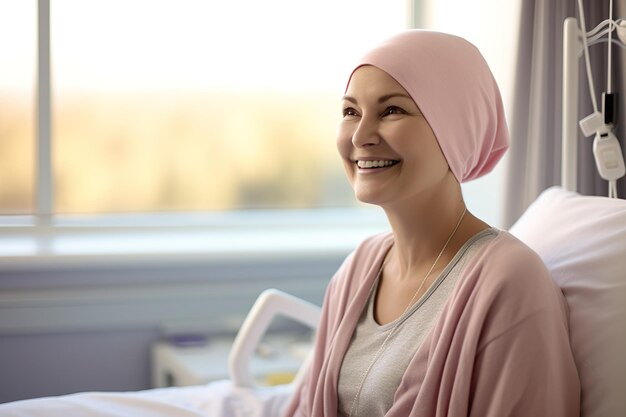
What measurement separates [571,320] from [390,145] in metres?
0.41

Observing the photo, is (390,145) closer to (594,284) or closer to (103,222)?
(594,284)

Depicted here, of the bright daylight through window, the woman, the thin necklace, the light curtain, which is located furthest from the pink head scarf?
the bright daylight through window

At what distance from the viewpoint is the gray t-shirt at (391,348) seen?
134cm

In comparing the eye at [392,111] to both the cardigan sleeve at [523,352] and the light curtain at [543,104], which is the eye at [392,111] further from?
the light curtain at [543,104]

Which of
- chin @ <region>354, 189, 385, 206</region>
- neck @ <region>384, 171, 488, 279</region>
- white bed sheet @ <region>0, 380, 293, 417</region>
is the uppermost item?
chin @ <region>354, 189, 385, 206</region>

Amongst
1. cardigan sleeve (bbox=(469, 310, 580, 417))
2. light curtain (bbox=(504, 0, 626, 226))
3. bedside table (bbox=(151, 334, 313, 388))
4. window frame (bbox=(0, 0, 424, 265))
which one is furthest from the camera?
window frame (bbox=(0, 0, 424, 265))

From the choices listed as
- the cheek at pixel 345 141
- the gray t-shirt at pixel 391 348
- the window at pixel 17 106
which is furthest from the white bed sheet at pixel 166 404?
the window at pixel 17 106

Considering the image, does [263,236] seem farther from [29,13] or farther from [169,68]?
[29,13]

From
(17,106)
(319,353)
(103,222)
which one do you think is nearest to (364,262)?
(319,353)

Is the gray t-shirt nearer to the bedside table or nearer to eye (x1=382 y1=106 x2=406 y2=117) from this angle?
eye (x1=382 y1=106 x2=406 y2=117)

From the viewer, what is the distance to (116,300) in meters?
2.50

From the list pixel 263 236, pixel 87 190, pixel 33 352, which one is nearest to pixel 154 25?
→ pixel 87 190

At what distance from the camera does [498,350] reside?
3.86ft

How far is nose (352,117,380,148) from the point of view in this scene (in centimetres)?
140
